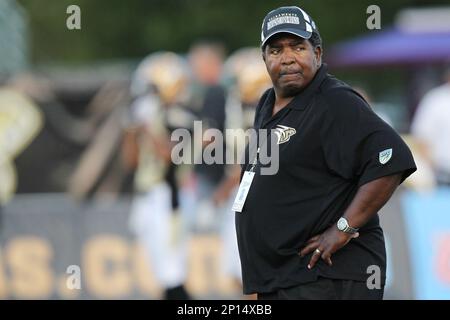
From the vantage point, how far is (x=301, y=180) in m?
5.64

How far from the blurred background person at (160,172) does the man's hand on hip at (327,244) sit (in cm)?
560

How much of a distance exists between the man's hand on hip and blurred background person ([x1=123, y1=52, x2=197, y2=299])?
A: 18.4 feet

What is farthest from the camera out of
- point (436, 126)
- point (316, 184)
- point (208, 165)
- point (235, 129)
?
point (436, 126)

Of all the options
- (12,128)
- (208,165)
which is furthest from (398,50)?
(12,128)

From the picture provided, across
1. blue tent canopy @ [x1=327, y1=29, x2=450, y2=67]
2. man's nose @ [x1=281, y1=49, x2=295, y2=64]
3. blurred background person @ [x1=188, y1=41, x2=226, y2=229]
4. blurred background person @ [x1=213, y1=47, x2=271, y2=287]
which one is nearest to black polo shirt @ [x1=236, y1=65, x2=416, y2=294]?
man's nose @ [x1=281, y1=49, x2=295, y2=64]

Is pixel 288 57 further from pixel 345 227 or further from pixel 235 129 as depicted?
pixel 235 129

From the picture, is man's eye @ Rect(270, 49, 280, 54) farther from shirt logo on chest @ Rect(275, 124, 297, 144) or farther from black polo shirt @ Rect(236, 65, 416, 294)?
shirt logo on chest @ Rect(275, 124, 297, 144)

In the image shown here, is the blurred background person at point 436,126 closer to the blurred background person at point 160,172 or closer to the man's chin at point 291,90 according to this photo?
the blurred background person at point 160,172

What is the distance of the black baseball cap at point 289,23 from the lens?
5641mm

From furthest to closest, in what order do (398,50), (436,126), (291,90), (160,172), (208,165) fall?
(398,50) < (436,126) < (208,165) < (160,172) < (291,90)

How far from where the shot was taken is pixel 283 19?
5.68 m

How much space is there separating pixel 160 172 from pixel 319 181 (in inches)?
230

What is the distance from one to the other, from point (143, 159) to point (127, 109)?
2.88ft
